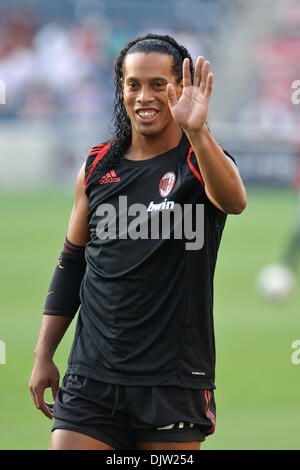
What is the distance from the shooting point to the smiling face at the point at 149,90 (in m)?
3.05

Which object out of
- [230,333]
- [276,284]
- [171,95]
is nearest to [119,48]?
[276,284]

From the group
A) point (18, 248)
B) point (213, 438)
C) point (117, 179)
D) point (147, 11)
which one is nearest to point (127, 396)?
point (117, 179)

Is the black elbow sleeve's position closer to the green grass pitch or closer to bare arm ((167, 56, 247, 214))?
bare arm ((167, 56, 247, 214))

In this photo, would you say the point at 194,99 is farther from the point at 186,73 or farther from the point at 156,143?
the point at 156,143

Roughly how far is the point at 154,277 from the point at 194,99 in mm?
611

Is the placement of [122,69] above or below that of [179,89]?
above

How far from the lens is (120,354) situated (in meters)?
2.99

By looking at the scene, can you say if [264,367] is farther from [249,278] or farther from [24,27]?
[24,27]

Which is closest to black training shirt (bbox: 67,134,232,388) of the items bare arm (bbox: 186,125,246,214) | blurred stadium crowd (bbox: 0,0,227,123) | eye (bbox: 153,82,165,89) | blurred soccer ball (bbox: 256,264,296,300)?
bare arm (bbox: 186,125,246,214)

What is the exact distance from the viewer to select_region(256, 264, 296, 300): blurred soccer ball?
425 inches

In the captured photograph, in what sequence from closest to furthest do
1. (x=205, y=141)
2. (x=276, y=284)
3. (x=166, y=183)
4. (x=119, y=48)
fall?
(x=205, y=141), (x=166, y=183), (x=276, y=284), (x=119, y=48)

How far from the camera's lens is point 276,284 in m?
11.0

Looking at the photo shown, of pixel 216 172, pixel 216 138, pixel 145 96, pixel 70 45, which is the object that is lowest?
pixel 216 172

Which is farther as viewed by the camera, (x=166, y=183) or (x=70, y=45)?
(x=70, y=45)
